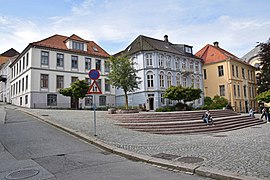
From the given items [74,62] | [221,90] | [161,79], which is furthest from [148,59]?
[221,90]

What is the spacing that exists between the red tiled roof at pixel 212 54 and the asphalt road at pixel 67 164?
4118 centimetres

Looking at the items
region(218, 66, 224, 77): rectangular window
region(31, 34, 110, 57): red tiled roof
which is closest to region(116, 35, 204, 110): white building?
region(218, 66, 224, 77): rectangular window

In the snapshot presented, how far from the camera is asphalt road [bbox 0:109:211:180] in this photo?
5531mm

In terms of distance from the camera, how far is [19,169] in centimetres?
609

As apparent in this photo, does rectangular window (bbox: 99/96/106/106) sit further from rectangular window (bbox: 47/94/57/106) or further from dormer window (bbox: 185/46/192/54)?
dormer window (bbox: 185/46/192/54)

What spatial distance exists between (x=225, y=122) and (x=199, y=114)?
241 cm

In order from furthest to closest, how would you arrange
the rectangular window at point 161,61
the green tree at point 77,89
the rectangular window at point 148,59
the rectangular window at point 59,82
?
1. the rectangular window at point 161,61
2. the rectangular window at point 148,59
3. the rectangular window at point 59,82
4. the green tree at point 77,89

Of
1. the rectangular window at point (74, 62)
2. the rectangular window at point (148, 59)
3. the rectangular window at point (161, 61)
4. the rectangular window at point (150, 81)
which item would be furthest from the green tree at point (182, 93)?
Result: the rectangular window at point (74, 62)

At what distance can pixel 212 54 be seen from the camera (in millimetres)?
47812

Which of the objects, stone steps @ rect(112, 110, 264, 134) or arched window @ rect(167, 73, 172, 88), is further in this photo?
arched window @ rect(167, 73, 172, 88)

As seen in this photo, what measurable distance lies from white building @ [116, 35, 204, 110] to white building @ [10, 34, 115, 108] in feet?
20.5

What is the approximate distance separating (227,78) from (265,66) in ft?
24.3

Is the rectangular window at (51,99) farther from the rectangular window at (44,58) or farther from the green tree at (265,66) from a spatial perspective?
the green tree at (265,66)

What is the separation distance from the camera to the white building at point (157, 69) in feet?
119
